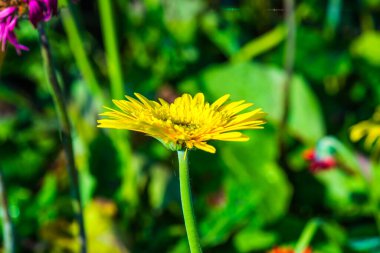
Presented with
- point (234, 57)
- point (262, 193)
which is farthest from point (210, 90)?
point (262, 193)

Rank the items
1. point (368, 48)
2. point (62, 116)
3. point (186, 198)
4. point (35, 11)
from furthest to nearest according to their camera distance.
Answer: point (368, 48) → point (62, 116) → point (35, 11) → point (186, 198)

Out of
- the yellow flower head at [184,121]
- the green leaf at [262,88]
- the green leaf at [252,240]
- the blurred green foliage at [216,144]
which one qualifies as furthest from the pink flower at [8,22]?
the green leaf at [262,88]

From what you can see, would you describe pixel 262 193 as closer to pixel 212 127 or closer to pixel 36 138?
pixel 36 138


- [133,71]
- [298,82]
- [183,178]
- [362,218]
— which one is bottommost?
[362,218]

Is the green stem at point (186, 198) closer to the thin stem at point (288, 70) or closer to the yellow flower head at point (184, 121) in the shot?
the yellow flower head at point (184, 121)

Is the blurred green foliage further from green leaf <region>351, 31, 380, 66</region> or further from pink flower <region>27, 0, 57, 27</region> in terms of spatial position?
pink flower <region>27, 0, 57, 27</region>

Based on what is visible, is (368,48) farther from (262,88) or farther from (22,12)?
(22,12)

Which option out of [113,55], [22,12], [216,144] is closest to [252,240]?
[216,144]
